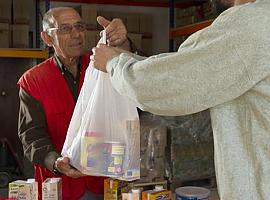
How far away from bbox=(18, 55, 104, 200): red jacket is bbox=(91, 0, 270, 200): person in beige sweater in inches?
30.5

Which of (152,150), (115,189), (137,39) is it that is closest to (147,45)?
(137,39)

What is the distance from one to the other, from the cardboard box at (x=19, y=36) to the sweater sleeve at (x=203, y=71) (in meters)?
3.20

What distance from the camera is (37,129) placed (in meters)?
1.81

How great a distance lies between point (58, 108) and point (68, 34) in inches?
12.7

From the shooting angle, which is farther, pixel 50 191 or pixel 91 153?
pixel 50 191

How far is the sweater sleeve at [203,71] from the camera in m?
0.95

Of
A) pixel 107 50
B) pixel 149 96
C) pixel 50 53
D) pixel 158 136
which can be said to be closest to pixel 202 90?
pixel 149 96

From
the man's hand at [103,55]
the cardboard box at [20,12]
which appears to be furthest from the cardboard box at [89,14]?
the man's hand at [103,55]

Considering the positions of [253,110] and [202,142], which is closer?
[253,110]

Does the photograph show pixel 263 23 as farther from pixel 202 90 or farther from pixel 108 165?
pixel 108 165

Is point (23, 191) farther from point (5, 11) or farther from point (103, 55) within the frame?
point (5, 11)

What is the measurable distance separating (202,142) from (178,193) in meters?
0.28

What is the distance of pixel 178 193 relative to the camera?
1.71 m

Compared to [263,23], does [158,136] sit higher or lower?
lower
